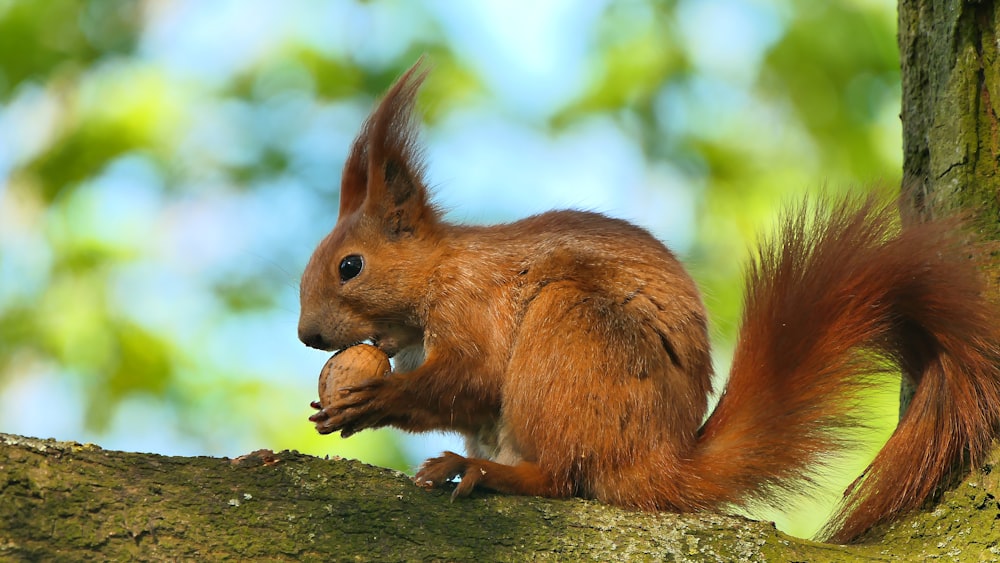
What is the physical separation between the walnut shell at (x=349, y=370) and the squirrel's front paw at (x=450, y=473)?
16.4 inches

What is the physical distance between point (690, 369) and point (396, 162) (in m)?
1.17

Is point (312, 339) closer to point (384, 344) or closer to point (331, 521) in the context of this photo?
point (384, 344)

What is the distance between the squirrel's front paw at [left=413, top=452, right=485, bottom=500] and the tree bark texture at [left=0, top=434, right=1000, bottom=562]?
1.4 inches

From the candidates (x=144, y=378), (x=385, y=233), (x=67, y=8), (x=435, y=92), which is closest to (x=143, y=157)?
(x=67, y=8)

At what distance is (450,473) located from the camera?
7.77 feet

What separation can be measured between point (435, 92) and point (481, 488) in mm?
4181

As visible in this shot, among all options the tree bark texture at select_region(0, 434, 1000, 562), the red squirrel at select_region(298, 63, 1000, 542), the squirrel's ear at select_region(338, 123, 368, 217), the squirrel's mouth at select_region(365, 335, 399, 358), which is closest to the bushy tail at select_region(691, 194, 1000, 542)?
the red squirrel at select_region(298, 63, 1000, 542)

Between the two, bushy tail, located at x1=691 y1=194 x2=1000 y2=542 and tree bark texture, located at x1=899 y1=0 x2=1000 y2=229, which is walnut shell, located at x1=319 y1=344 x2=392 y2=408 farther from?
tree bark texture, located at x1=899 y1=0 x2=1000 y2=229

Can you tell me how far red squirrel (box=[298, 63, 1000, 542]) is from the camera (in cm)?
240

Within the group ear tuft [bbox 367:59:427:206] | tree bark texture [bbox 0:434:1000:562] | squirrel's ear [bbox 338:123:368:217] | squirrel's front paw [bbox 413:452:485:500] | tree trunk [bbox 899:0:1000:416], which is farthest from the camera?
squirrel's ear [bbox 338:123:368:217]

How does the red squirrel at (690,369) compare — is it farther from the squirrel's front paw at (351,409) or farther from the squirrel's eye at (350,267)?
the squirrel's eye at (350,267)

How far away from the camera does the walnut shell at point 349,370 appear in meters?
2.71

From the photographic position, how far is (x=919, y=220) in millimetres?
2625

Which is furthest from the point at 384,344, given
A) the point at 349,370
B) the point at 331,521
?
the point at 331,521
